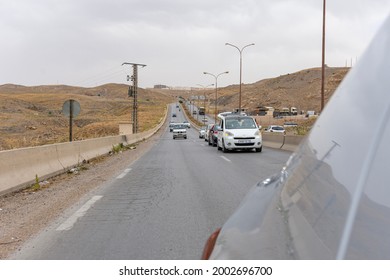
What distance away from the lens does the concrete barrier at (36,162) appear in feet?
30.2

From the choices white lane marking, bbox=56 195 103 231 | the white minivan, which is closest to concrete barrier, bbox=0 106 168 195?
white lane marking, bbox=56 195 103 231

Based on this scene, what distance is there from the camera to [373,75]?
1.78 m

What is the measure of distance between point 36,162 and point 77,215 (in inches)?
181

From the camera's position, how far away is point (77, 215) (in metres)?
7.02

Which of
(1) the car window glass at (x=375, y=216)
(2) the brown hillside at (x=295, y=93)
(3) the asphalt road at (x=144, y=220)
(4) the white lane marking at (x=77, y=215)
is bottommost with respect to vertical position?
(4) the white lane marking at (x=77, y=215)

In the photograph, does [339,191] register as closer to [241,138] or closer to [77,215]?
[77,215]

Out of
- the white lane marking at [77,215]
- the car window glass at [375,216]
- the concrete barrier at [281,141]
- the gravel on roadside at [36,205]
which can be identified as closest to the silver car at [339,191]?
the car window glass at [375,216]

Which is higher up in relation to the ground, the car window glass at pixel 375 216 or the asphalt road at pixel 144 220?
the car window glass at pixel 375 216

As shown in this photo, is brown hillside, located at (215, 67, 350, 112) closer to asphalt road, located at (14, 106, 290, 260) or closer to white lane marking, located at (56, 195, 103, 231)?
asphalt road, located at (14, 106, 290, 260)

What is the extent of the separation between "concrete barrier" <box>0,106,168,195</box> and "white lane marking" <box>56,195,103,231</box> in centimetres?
195

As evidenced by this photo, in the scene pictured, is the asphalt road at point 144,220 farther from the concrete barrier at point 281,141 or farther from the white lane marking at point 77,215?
the concrete barrier at point 281,141

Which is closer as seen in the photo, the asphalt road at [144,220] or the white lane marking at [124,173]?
the asphalt road at [144,220]

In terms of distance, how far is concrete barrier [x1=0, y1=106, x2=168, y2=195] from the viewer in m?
9.21
